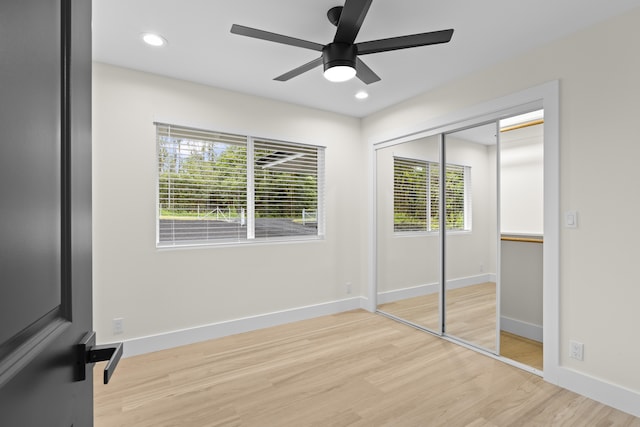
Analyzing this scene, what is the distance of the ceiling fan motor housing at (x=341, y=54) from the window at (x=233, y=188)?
1862mm

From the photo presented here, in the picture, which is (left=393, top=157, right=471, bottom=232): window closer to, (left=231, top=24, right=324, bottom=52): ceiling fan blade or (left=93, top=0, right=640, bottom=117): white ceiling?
(left=93, top=0, right=640, bottom=117): white ceiling

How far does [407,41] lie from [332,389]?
7.98 ft

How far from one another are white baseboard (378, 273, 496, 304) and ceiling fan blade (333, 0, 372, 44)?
2422mm

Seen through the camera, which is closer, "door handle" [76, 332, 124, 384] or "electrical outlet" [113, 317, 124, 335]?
"door handle" [76, 332, 124, 384]

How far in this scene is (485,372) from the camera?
271 cm

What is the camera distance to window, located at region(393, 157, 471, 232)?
11.1 ft
